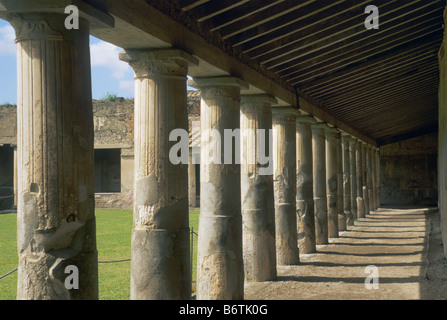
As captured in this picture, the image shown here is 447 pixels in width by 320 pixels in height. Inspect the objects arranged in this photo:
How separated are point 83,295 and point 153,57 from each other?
2268 millimetres

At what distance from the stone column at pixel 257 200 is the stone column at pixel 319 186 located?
4.30 m

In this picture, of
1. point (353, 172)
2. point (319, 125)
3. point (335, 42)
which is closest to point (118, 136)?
point (353, 172)

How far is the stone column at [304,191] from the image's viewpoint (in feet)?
36.1

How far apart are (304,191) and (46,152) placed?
25.8 feet

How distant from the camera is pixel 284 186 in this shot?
962 centimetres

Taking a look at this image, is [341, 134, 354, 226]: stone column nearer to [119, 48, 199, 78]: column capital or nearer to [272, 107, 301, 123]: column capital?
[272, 107, 301, 123]: column capital

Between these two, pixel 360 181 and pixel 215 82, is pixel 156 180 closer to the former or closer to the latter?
pixel 215 82

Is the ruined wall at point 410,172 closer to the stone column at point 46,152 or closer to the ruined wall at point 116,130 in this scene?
the ruined wall at point 116,130

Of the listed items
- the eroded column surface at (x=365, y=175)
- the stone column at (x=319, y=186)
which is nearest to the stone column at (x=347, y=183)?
the eroded column surface at (x=365, y=175)

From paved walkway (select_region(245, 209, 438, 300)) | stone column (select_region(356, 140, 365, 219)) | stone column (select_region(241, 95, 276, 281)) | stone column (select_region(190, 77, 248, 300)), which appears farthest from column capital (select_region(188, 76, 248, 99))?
stone column (select_region(356, 140, 365, 219))

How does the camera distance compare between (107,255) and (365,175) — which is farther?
(365,175)

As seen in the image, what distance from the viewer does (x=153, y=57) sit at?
520cm
